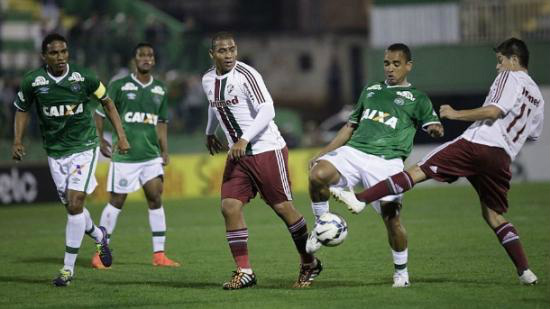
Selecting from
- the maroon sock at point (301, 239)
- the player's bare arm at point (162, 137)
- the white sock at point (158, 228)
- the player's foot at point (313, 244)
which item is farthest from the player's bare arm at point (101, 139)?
the player's foot at point (313, 244)

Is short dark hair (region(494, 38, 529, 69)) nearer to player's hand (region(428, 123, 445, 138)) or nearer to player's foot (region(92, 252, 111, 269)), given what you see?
player's hand (region(428, 123, 445, 138))

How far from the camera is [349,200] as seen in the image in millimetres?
8695

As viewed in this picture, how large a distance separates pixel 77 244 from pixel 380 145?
340 cm

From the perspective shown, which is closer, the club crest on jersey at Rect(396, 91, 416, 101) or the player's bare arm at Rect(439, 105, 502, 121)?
the player's bare arm at Rect(439, 105, 502, 121)

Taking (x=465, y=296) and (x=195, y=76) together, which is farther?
(x=195, y=76)

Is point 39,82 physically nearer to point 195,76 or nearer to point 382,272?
point 382,272

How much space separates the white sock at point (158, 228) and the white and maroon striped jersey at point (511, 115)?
4508 millimetres

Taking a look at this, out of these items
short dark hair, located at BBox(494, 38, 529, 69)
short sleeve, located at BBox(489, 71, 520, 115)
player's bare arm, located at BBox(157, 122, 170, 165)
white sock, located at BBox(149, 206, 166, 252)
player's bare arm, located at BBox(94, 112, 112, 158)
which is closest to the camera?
short sleeve, located at BBox(489, 71, 520, 115)

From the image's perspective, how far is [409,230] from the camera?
15.5m

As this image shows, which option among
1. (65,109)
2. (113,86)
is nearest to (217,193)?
(113,86)

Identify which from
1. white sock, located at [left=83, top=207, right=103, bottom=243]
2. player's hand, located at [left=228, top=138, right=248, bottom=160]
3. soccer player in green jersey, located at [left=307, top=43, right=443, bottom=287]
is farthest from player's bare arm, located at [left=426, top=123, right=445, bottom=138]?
white sock, located at [left=83, top=207, right=103, bottom=243]

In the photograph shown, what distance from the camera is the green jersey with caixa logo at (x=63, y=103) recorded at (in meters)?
10.5

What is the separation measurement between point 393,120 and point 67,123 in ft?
11.6

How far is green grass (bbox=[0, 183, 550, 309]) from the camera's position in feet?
29.3
